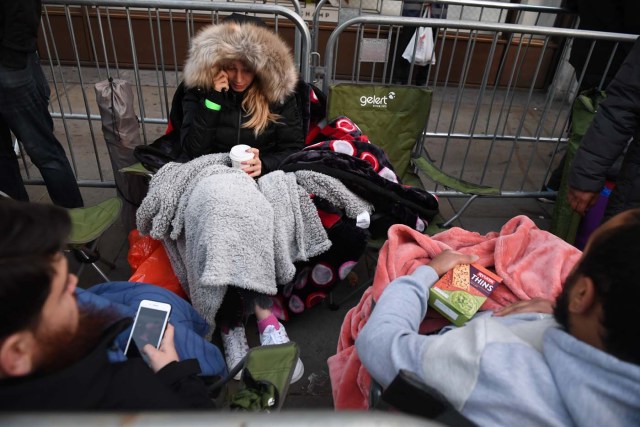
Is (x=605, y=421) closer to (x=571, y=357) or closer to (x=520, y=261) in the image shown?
(x=571, y=357)

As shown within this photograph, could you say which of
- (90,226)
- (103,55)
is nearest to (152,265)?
(90,226)

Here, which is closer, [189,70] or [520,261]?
[520,261]

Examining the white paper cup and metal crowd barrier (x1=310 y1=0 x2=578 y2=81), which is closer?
the white paper cup

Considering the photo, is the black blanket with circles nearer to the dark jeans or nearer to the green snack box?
the green snack box

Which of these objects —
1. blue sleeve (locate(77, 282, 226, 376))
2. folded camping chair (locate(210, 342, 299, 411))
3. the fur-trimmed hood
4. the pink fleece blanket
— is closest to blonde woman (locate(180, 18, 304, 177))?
the fur-trimmed hood

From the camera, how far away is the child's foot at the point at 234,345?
2316 millimetres

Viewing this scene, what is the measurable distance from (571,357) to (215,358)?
4.44 feet

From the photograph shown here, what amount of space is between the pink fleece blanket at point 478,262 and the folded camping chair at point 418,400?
0.50 meters

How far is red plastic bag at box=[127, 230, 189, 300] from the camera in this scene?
99.5 inches

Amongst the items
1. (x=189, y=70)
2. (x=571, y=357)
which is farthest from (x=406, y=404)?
(x=189, y=70)

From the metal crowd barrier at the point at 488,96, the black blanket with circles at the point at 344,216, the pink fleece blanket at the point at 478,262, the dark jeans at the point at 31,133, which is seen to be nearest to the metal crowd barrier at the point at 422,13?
the metal crowd barrier at the point at 488,96

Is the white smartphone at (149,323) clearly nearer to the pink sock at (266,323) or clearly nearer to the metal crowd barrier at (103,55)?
the pink sock at (266,323)

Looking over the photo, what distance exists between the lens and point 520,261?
175cm

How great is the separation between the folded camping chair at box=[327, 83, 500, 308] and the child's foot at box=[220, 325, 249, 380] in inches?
61.6
